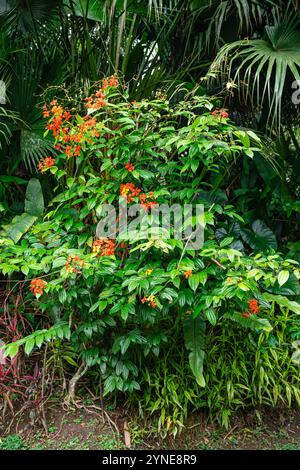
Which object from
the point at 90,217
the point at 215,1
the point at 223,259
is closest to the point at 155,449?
the point at 223,259

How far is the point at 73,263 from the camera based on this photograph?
93.0 inches

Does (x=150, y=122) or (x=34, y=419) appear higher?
(x=150, y=122)

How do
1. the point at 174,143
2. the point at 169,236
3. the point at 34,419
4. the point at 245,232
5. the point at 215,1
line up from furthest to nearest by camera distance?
the point at 215,1
the point at 245,232
the point at 34,419
the point at 174,143
the point at 169,236

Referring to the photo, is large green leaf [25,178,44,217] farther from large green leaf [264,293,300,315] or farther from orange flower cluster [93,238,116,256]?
large green leaf [264,293,300,315]

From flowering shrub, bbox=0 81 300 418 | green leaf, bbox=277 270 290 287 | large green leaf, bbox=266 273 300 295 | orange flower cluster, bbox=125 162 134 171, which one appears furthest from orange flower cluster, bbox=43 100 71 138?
large green leaf, bbox=266 273 300 295

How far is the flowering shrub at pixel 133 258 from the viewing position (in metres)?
2.35

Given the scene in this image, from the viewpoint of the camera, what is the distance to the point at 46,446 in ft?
8.38

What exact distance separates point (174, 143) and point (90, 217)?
649 millimetres

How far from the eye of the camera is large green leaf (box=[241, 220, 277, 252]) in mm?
3166

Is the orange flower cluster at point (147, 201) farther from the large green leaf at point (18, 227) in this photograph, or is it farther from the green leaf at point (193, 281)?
the large green leaf at point (18, 227)

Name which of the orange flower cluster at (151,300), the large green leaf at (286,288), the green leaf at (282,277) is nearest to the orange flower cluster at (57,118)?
the orange flower cluster at (151,300)

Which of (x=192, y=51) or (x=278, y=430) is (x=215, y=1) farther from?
(x=278, y=430)

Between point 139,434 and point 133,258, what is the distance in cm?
89
